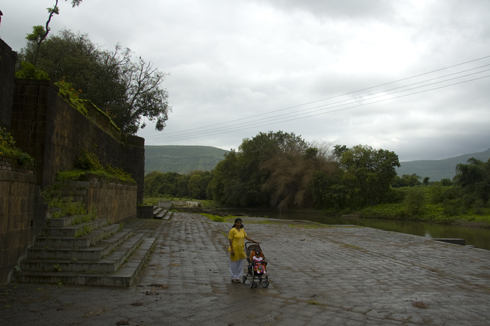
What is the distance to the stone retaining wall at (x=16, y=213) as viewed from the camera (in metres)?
5.15

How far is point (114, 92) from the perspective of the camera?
24.5 metres

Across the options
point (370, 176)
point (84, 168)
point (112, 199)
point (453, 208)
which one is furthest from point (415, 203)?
point (84, 168)

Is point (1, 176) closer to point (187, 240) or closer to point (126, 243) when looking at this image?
point (126, 243)

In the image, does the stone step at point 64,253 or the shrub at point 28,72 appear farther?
the shrub at point 28,72

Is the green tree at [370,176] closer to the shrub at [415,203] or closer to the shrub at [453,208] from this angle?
the shrub at [415,203]

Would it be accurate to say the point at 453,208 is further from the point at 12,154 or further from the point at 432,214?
the point at 12,154

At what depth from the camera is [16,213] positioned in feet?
18.0

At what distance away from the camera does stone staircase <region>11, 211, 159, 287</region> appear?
539 cm


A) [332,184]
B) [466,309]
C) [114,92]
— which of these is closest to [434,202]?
[332,184]

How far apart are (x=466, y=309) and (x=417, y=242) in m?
8.33

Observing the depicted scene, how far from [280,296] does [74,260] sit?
10.5 ft

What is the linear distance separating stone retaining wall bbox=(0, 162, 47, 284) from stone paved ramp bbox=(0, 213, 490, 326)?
0.50 metres

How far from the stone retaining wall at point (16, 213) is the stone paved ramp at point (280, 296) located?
0.50 m

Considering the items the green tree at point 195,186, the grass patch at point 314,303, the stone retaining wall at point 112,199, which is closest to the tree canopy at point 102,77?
the stone retaining wall at point 112,199
